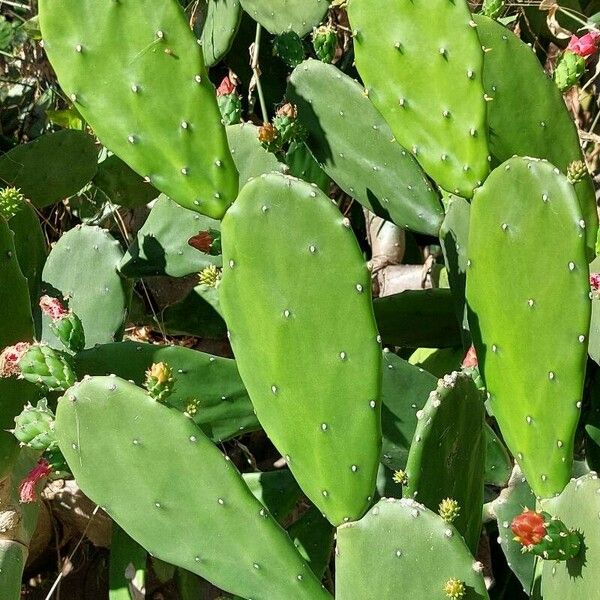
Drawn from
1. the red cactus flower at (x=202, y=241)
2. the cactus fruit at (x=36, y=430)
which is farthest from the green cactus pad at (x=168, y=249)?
the cactus fruit at (x=36, y=430)

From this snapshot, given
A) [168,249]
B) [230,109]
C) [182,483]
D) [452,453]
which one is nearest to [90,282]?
[168,249]

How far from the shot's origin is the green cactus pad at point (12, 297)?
1.46m

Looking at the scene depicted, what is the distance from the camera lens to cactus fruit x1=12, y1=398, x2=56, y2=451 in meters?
1.29

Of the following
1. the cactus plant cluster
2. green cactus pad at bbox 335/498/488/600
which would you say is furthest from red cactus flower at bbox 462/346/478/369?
green cactus pad at bbox 335/498/488/600

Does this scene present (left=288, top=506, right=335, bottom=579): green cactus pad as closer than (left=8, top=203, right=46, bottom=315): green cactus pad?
Yes

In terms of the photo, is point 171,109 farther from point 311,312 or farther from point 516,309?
point 516,309

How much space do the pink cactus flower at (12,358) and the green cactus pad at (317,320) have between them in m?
0.35

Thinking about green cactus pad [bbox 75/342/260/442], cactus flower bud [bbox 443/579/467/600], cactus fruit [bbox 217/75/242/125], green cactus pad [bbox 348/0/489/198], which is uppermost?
green cactus pad [bbox 348/0/489/198]

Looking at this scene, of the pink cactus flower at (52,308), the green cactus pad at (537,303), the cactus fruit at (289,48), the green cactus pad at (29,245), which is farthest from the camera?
the cactus fruit at (289,48)

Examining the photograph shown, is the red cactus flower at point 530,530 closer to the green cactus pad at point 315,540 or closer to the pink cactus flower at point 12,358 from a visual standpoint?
the green cactus pad at point 315,540

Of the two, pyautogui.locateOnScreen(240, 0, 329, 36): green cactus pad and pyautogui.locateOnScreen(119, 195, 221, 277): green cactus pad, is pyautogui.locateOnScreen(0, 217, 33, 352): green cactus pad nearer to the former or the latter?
pyautogui.locateOnScreen(119, 195, 221, 277): green cactus pad

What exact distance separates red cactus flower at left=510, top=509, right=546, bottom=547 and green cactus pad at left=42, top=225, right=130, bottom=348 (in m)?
0.82

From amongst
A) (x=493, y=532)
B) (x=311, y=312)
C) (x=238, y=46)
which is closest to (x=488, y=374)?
(x=311, y=312)

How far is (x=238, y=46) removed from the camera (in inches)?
95.7
